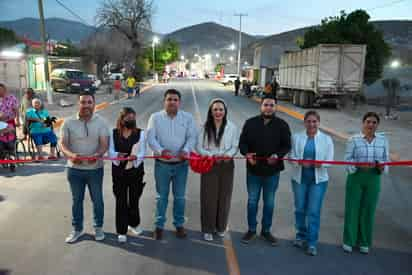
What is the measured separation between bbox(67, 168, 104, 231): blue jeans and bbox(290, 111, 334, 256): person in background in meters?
2.46

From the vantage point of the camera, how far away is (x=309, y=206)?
4.55m

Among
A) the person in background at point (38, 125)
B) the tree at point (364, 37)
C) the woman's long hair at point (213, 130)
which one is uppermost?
the tree at point (364, 37)

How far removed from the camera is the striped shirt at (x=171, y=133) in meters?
4.69

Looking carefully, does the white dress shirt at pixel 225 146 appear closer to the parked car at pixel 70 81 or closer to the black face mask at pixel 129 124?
the black face mask at pixel 129 124

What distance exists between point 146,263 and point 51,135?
5.40 m

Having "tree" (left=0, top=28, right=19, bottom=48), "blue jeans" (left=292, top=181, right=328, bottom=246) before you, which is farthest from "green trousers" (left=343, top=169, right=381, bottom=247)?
"tree" (left=0, top=28, right=19, bottom=48)

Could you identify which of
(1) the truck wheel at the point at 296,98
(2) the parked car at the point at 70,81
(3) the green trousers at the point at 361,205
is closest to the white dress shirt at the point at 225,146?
(3) the green trousers at the point at 361,205

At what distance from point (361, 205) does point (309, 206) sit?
25.8 inches

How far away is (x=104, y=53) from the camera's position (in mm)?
46406

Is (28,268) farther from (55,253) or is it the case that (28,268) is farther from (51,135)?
(51,135)

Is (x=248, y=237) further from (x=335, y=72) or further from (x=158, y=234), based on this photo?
(x=335, y=72)

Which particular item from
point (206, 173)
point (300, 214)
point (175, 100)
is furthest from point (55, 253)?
point (300, 214)

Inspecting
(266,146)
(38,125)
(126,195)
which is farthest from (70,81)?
(266,146)

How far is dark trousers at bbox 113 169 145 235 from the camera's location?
183 inches
